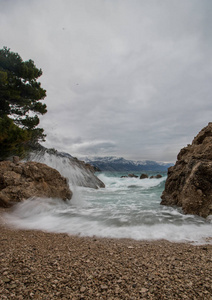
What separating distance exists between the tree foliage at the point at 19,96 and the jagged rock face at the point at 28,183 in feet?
8.44

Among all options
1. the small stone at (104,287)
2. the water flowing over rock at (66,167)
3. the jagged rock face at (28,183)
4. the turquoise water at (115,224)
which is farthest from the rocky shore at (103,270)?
the water flowing over rock at (66,167)

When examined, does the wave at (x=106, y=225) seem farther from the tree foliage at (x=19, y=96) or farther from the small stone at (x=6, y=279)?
the tree foliage at (x=19, y=96)

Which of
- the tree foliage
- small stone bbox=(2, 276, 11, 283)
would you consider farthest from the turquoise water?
the tree foliage

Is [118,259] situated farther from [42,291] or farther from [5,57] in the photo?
[5,57]

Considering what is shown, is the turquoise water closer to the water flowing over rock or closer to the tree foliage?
the tree foliage

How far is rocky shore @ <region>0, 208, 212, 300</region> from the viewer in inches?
75.0

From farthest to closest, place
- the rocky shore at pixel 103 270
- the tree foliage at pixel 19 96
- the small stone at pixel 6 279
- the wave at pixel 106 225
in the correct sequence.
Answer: the tree foliage at pixel 19 96
the wave at pixel 106 225
the small stone at pixel 6 279
the rocky shore at pixel 103 270

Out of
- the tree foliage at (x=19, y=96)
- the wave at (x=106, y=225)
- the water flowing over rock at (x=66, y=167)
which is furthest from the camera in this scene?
the water flowing over rock at (x=66, y=167)

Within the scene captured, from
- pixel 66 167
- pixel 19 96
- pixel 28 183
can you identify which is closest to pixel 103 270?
pixel 28 183

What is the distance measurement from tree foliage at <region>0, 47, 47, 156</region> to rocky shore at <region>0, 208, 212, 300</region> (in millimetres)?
8087

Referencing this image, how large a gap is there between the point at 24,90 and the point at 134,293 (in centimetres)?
1404

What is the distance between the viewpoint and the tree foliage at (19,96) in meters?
10.2

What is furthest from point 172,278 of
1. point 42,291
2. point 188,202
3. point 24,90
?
point 24,90

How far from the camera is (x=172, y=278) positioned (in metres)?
2.16
